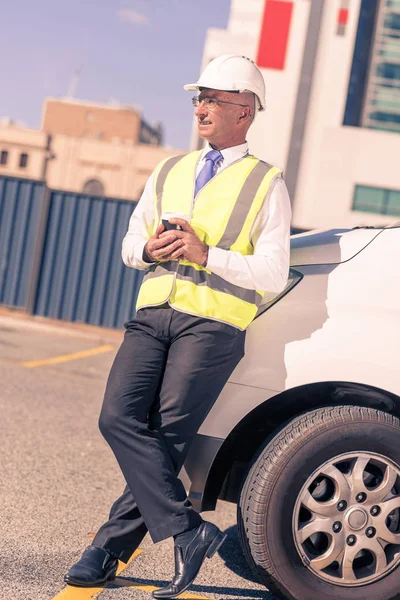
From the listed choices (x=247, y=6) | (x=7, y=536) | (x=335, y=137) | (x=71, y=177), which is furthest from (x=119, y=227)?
(x=71, y=177)

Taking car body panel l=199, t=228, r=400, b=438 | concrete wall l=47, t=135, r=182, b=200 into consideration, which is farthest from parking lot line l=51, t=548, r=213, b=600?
concrete wall l=47, t=135, r=182, b=200

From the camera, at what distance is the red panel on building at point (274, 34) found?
155ft

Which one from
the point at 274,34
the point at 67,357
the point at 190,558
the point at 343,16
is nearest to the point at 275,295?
the point at 190,558

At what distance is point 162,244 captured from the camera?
296 cm

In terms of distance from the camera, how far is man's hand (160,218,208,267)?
9.64 feet

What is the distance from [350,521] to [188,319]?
930 millimetres

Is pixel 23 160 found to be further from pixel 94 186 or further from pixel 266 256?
pixel 266 256

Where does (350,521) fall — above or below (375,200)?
below

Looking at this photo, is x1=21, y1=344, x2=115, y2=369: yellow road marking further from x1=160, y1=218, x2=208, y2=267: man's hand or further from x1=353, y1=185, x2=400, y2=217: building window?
x1=353, y1=185, x2=400, y2=217: building window

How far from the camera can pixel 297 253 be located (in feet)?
11.2

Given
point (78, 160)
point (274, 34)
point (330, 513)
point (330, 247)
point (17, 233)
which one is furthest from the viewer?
point (78, 160)

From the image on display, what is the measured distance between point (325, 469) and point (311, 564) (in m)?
0.35

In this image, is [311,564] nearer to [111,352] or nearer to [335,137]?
[111,352]

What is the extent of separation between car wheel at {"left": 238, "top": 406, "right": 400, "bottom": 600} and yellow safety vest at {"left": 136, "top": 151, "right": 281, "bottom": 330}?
0.53 metres
